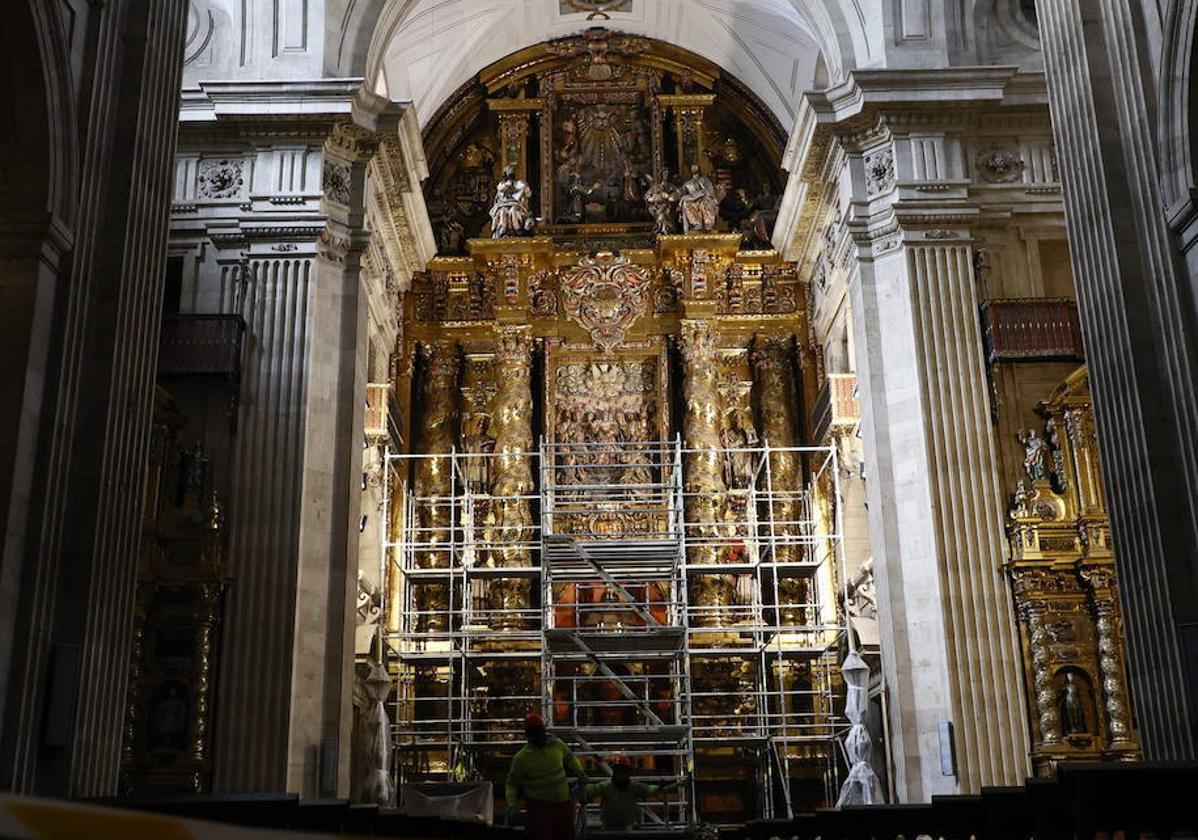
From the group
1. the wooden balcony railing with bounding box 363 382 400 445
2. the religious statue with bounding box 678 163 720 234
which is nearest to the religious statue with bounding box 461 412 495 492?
the wooden balcony railing with bounding box 363 382 400 445

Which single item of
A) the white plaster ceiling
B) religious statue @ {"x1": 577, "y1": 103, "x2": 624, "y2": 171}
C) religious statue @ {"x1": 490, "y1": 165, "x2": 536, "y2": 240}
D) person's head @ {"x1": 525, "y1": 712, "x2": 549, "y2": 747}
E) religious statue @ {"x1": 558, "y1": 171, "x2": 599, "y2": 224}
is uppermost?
the white plaster ceiling

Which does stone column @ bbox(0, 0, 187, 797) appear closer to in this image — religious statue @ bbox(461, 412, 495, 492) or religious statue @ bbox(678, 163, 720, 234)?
religious statue @ bbox(461, 412, 495, 492)

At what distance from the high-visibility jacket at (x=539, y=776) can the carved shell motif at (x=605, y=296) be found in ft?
46.5

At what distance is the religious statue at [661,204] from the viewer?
23.5m

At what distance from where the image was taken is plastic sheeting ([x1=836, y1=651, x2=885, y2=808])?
15.7 m

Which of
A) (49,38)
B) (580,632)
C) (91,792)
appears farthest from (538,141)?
(91,792)

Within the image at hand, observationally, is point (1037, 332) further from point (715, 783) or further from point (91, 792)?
point (91, 792)

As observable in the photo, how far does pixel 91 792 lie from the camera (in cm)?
940

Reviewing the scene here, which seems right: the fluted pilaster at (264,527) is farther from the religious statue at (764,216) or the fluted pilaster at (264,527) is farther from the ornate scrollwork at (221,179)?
the religious statue at (764,216)

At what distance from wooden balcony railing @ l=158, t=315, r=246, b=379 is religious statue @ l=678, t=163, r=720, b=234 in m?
9.41

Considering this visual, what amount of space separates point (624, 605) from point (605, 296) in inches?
258

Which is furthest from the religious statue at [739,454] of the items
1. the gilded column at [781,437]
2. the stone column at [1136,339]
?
the stone column at [1136,339]

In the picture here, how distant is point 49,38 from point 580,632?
37.8 feet

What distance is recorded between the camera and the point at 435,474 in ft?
73.2
